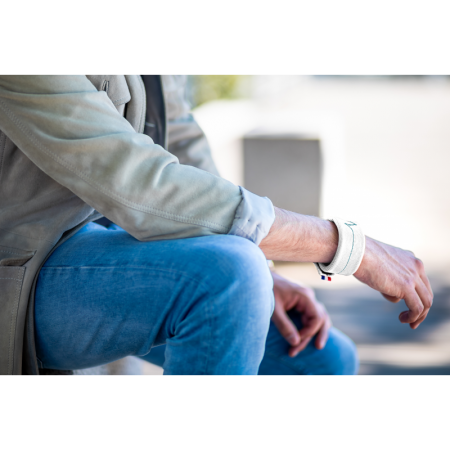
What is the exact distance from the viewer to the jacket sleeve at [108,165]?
3.50 feet

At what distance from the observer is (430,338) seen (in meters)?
3.56

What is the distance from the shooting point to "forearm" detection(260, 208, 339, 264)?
1.16 m

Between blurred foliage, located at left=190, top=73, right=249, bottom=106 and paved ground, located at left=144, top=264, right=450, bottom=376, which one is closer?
paved ground, located at left=144, top=264, right=450, bottom=376

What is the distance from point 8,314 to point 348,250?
0.75m

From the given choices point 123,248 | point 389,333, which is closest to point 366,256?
point 123,248

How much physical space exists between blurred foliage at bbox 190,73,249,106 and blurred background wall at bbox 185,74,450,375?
0.02 m

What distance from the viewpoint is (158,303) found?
1026mm

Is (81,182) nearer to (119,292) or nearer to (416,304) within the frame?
(119,292)

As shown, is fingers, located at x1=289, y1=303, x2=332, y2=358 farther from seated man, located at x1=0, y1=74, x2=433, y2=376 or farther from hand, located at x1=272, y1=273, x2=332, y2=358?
seated man, located at x1=0, y1=74, x2=433, y2=376

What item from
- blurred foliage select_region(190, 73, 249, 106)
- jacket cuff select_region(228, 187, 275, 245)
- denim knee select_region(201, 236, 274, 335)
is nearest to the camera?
denim knee select_region(201, 236, 274, 335)

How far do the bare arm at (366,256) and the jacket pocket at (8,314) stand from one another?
54 cm

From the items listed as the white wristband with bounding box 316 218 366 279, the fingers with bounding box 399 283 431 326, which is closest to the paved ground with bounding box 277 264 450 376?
the fingers with bounding box 399 283 431 326

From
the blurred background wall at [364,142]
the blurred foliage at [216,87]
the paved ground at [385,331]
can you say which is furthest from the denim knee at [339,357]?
the blurred foliage at [216,87]

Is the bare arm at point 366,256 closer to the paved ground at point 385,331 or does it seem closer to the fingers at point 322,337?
the fingers at point 322,337
